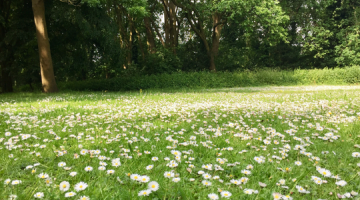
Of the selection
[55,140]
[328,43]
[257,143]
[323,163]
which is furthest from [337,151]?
[328,43]

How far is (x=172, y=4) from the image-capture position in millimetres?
25141

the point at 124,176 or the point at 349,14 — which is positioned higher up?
the point at 349,14

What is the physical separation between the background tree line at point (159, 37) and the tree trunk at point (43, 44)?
86 mm

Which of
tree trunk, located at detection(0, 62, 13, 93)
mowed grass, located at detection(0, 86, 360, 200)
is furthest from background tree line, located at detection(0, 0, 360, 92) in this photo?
mowed grass, located at detection(0, 86, 360, 200)

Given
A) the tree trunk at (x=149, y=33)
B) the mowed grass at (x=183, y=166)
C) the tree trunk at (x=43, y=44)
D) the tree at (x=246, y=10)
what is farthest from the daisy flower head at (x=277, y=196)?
the tree trunk at (x=149, y=33)

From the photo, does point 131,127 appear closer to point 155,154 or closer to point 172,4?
point 155,154

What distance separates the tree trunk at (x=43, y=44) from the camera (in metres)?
13.7

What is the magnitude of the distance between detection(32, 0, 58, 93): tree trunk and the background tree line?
86 mm

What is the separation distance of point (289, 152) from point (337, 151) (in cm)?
62

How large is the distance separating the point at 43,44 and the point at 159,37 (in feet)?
54.0

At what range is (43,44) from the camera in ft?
45.6

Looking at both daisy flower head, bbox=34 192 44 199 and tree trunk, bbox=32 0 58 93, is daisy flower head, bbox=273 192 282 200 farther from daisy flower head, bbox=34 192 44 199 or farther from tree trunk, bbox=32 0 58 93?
tree trunk, bbox=32 0 58 93

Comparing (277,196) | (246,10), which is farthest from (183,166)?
(246,10)

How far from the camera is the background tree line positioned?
16.5 metres
